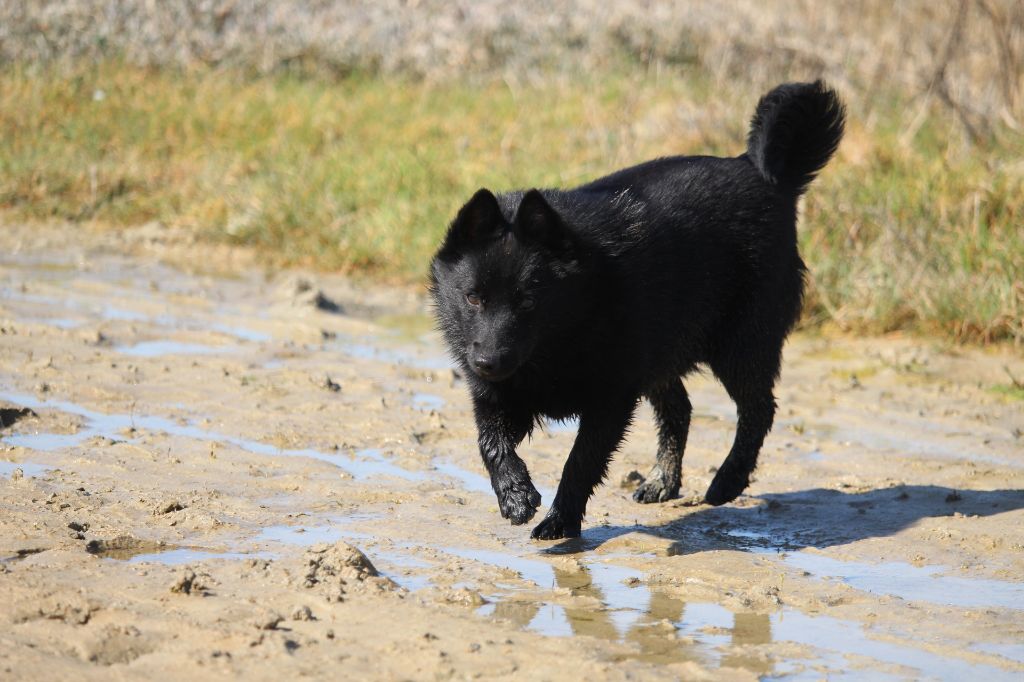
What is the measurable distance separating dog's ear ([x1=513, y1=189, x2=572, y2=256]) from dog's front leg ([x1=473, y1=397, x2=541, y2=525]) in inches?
23.2

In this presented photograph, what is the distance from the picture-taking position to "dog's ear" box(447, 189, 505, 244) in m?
4.43

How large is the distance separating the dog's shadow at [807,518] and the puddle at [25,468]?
6.11 feet

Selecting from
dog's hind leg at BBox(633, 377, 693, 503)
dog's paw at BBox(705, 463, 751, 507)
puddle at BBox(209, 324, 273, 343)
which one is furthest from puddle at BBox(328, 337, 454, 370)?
dog's paw at BBox(705, 463, 751, 507)

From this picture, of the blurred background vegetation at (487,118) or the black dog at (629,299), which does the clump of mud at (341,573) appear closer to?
the black dog at (629,299)

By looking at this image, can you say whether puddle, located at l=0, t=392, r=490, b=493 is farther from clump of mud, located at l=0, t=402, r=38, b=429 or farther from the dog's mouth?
the dog's mouth

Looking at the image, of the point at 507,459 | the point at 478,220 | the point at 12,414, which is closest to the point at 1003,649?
the point at 507,459

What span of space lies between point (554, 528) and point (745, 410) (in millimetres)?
1155

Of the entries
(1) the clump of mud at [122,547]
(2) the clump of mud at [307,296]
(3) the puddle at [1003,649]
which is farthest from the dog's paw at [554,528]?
(2) the clump of mud at [307,296]

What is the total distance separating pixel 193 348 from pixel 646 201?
2.95m

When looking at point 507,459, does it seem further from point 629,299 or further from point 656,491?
point 656,491

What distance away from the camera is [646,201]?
16.1 feet

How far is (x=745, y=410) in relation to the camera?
16.9 ft

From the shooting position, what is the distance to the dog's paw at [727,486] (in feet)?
16.4

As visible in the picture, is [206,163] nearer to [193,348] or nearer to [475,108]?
[475,108]
